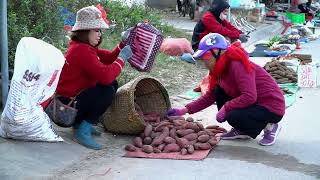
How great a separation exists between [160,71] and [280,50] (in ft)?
13.2

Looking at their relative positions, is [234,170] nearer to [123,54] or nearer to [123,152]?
[123,152]

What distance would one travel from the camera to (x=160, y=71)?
9.34m

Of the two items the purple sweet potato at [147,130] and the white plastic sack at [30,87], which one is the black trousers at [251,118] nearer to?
the purple sweet potato at [147,130]

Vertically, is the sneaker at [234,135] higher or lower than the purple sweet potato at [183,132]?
lower

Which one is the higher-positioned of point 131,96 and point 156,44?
point 156,44

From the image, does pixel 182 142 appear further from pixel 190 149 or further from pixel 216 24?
pixel 216 24

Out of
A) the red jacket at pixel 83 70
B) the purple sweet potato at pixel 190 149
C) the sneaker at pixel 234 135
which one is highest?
the red jacket at pixel 83 70

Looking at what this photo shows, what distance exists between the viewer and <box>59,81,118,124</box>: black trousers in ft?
17.5

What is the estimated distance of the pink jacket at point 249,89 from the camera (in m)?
5.26

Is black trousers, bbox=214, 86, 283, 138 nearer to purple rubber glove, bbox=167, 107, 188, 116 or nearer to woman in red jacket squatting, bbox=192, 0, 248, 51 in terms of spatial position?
purple rubber glove, bbox=167, 107, 188, 116

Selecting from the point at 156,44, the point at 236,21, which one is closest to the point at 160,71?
the point at 156,44

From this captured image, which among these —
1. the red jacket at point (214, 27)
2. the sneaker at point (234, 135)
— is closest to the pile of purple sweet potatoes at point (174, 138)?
the sneaker at point (234, 135)

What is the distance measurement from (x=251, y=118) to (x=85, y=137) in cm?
154

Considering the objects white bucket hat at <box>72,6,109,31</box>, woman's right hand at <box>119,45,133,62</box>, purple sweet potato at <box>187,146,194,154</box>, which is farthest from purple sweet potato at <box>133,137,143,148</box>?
white bucket hat at <box>72,6,109,31</box>
